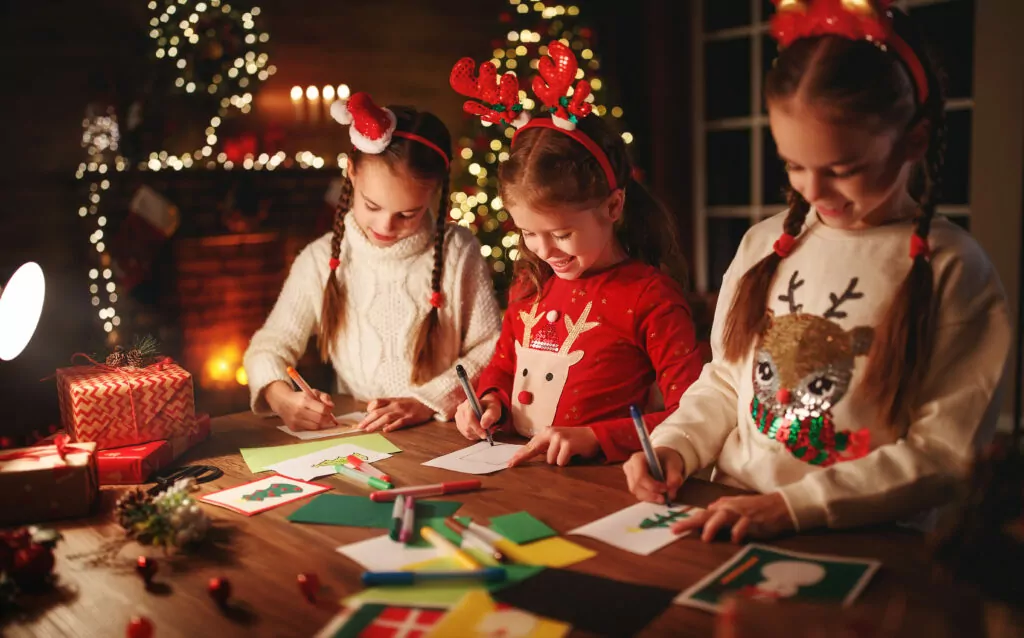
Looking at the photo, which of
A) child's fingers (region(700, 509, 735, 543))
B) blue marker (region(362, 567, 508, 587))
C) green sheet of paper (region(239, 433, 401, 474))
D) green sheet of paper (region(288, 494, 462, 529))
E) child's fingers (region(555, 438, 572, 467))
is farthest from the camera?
green sheet of paper (region(239, 433, 401, 474))

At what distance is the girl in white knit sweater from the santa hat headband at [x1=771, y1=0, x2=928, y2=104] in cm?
98

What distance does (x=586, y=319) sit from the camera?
1.83 metres

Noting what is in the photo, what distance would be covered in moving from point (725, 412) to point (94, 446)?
1093 millimetres

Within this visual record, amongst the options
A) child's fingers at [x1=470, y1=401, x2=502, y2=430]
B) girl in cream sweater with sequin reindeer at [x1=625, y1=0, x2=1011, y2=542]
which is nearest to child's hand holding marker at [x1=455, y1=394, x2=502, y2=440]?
child's fingers at [x1=470, y1=401, x2=502, y2=430]

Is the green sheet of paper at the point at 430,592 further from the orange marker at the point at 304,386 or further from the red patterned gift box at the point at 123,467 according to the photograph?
the orange marker at the point at 304,386

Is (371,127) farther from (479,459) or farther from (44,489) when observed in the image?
(44,489)

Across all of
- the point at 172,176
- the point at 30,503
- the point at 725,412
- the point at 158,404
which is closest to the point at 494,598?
the point at 725,412

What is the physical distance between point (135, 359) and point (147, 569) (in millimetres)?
711

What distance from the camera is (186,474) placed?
1590 millimetres

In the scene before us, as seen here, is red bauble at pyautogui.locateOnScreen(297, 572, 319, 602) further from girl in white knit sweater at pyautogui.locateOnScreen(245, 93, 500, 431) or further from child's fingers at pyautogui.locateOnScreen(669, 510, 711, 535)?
girl in white knit sweater at pyautogui.locateOnScreen(245, 93, 500, 431)

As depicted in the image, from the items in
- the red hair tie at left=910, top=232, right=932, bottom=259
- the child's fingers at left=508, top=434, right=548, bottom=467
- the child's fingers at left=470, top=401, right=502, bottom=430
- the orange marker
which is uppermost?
the red hair tie at left=910, top=232, right=932, bottom=259

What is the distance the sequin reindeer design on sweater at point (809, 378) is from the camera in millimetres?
1301

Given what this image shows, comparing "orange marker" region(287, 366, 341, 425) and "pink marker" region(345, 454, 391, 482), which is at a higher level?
"orange marker" region(287, 366, 341, 425)

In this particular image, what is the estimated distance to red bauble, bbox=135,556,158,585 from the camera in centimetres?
114
